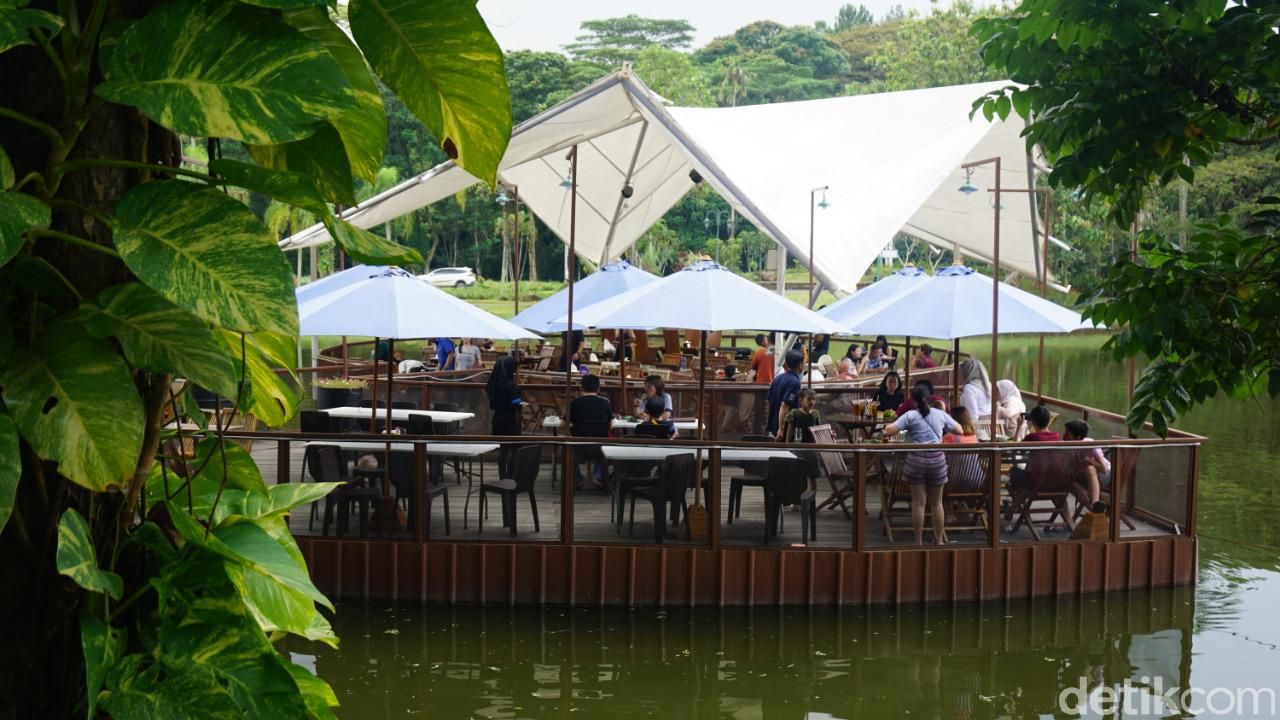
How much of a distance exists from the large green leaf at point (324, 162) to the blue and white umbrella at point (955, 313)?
10679mm

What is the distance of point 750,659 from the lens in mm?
8477

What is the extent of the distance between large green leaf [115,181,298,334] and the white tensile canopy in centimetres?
1026

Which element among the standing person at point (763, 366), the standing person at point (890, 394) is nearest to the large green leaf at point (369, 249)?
the standing person at point (890, 394)

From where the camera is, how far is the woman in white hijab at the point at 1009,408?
40.2 feet

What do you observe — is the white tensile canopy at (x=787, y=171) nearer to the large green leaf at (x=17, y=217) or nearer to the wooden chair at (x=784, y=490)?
the wooden chair at (x=784, y=490)

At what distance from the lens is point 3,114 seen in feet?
3.22

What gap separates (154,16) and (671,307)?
983 centimetres

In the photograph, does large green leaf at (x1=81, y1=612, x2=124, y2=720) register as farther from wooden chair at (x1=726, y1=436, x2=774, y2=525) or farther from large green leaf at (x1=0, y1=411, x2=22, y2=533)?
wooden chair at (x1=726, y1=436, x2=774, y2=525)

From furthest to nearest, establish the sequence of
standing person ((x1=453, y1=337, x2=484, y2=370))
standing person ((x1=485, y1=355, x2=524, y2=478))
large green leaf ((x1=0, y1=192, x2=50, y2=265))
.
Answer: standing person ((x1=453, y1=337, x2=484, y2=370))
standing person ((x1=485, y1=355, x2=524, y2=478))
large green leaf ((x1=0, y1=192, x2=50, y2=265))

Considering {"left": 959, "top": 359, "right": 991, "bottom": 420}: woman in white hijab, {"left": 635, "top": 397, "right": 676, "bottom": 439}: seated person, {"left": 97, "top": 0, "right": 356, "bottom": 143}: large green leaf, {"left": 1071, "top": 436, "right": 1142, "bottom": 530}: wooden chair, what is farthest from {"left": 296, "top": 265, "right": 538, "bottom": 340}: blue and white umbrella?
{"left": 97, "top": 0, "right": 356, "bottom": 143}: large green leaf

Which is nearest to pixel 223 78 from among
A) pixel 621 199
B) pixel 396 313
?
pixel 396 313

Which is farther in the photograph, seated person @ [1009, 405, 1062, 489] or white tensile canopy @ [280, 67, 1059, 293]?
white tensile canopy @ [280, 67, 1059, 293]

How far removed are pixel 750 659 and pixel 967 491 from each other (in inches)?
87.3

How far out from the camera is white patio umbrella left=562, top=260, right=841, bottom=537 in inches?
412
